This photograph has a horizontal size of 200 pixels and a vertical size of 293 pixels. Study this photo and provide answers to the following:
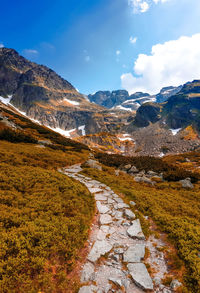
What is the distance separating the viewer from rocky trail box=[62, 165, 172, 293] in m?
3.71

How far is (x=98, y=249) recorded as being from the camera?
4.96 meters

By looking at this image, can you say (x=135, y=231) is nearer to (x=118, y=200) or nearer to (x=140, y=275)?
(x=140, y=275)

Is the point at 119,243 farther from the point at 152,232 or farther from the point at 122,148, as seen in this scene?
the point at 122,148

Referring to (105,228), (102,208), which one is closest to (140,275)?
(105,228)

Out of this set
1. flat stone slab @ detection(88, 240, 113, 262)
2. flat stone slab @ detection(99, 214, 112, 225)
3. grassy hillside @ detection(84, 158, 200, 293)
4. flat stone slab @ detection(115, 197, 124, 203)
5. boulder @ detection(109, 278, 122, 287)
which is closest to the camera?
boulder @ detection(109, 278, 122, 287)

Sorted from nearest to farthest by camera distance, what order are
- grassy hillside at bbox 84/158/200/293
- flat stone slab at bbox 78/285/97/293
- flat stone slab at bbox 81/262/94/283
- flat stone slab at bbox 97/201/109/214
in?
1. flat stone slab at bbox 78/285/97/293
2. flat stone slab at bbox 81/262/94/283
3. grassy hillside at bbox 84/158/200/293
4. flat stone slab at bbox 97/201/109/214

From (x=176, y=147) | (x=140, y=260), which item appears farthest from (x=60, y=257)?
(x=176, y=147)

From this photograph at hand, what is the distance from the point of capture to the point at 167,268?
4.44 metres

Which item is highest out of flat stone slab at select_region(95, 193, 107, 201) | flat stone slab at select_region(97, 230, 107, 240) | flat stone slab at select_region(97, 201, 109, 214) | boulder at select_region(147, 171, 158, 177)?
boulder at select_region(147, 171, 158, 177)

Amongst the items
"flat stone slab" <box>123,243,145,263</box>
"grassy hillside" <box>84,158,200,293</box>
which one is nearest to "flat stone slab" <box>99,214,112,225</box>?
"flat stone slab" <box>123,243,145,263</box>

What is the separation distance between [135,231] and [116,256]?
185 centimetres

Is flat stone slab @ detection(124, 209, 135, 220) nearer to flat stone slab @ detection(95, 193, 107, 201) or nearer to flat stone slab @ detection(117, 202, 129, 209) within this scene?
flat stone slab @ detection(117, 202, 129, 209)

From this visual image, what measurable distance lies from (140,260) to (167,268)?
92 centimetres

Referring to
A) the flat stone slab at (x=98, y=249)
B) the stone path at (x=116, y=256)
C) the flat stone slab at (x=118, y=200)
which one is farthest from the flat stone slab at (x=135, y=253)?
the flat stone slab at (x=118, y=200)
